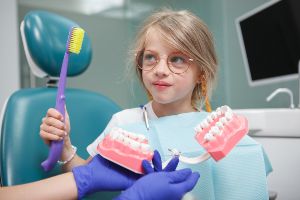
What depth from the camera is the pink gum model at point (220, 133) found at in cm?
54

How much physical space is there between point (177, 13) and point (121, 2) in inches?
79.6

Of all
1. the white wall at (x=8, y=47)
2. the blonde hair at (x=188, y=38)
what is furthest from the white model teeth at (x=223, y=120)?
the white wall at (x=8, y=47)

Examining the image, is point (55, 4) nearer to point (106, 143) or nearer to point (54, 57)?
point (54, 57)

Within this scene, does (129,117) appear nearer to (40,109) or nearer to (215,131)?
(40,109)

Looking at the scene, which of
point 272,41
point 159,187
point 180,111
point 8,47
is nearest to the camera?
point 159,187

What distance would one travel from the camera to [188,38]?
2.47 ft

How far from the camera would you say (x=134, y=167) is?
563 millimetres

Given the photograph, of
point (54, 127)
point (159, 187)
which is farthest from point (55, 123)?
point (159, 187)

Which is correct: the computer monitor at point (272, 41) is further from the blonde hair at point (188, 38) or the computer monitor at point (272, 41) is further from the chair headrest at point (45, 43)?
the chair headrest at point (45, 43)

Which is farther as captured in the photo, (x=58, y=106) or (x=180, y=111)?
(x=180, y=111)

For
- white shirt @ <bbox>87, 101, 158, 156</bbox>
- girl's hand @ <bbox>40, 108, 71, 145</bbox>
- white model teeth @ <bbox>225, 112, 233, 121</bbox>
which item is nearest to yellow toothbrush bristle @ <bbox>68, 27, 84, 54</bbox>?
girl's hand @ <bbox>40, 108, 71, 145</bbox>

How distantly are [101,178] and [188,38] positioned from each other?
38 centimetres

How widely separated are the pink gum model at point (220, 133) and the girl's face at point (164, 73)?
14 centimetres

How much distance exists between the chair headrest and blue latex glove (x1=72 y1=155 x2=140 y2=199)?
0.37 metres
